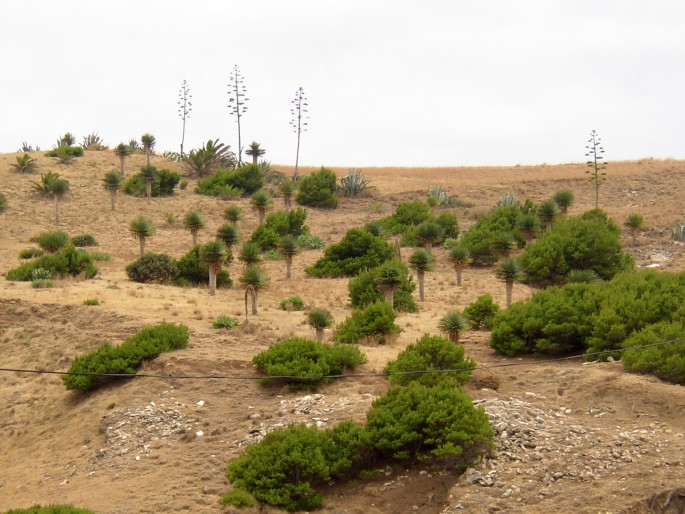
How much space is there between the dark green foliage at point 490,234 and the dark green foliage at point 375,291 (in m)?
7.68

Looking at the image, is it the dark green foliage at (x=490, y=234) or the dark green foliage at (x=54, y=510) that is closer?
the dark green foliage at (x=54, y=510)

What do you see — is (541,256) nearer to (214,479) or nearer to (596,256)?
(596,256)

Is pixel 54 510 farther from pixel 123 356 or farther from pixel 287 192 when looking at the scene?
pixel 287 192

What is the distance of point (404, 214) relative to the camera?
47344 mm

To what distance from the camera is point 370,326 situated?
24.5 meters

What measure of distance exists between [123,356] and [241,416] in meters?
3.98

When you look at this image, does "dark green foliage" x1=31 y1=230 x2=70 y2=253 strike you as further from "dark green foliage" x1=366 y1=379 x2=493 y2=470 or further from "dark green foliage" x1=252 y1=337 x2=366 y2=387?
"dark green foliage" x1=366 y1=379 x2=493 y2=470

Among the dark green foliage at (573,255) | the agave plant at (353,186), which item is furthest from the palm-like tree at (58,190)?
the dark green foliage at (573,255)

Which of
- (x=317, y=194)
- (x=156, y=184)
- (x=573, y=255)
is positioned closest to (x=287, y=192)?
(x=317, y=194)

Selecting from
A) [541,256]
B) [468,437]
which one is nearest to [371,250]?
[541,256]

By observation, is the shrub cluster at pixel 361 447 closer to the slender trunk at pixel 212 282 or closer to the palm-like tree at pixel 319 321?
the palm-like tree at pixel 319 321

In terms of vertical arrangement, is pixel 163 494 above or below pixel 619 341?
below

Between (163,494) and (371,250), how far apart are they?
2093 cm

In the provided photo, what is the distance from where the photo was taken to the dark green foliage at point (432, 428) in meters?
17.4
